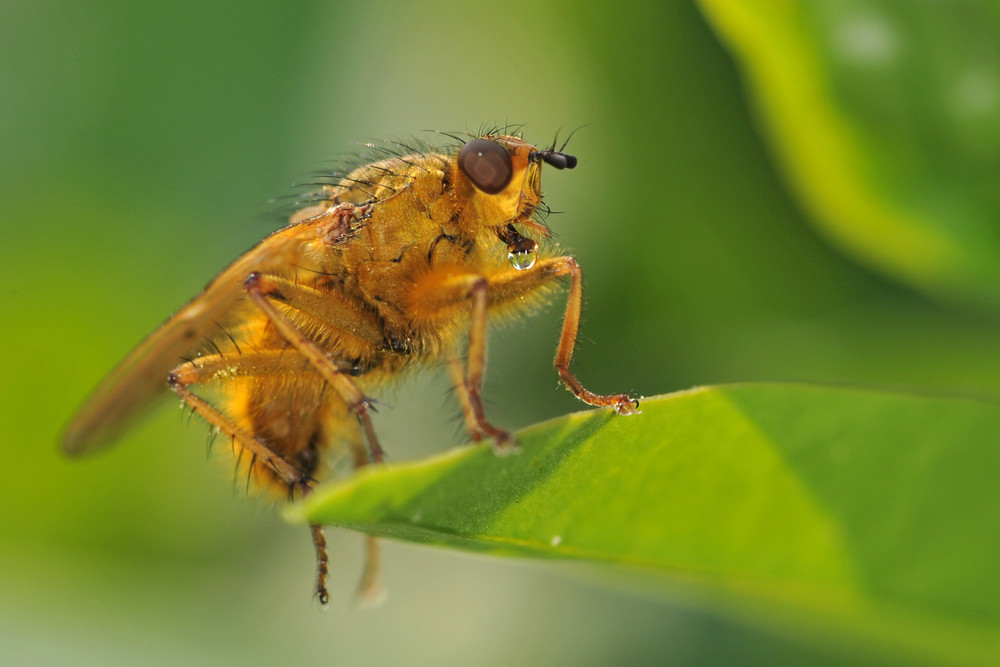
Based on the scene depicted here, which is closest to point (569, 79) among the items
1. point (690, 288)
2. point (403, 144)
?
point (403, 144)

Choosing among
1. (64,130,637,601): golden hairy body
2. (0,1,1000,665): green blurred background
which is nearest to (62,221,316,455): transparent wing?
(64,130,637,601): golden hairy body

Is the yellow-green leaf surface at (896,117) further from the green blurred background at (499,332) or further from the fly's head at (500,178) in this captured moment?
the fly's head at (500,178)

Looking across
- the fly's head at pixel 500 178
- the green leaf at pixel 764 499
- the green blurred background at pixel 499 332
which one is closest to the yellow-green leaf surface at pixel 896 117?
the green blurred background at pixel 499 332

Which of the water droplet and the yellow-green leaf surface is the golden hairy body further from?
the yellow-green leaf surface

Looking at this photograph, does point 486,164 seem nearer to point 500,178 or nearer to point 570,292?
point 500,178

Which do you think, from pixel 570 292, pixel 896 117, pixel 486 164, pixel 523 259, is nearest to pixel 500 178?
pixel 486 164
